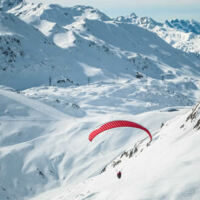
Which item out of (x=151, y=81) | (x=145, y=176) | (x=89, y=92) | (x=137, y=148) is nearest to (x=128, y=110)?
(x=89, y=92)

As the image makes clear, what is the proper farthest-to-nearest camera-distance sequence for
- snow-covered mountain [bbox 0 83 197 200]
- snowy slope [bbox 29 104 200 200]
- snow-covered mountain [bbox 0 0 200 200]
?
snow-covered mountain [bbox 0 83 197 200] < snow-covered mountain [bbox 0 0 200 200] < snowy slope [bbox 29 104 200 200]

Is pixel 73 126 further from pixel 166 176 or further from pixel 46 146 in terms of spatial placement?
pixel 166 176

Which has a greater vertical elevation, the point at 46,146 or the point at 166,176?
the point at 166,176

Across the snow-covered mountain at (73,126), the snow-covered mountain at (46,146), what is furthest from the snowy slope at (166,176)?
the snow-covered mountain at (46,146)

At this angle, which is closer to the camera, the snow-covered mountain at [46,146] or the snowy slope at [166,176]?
the snowy slope at [166,176]

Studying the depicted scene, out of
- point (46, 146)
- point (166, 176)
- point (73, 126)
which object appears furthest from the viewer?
point (73, 126)

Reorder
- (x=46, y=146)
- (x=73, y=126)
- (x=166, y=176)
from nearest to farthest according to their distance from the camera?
(x=166, y=176)
(x=46, y=146)
(x=73, y=126)

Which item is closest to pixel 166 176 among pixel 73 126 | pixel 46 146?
pixel 46 146

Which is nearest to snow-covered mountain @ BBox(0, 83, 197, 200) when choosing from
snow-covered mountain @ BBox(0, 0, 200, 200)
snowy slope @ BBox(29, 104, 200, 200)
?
snow-covered mountain @ BBox(0, 0, 200, 200)

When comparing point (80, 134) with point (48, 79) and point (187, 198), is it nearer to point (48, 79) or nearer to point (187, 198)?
point (187, 198)

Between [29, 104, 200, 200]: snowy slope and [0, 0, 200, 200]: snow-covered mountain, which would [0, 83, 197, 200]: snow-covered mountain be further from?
[29, 104, 200, 200]: snowy slope

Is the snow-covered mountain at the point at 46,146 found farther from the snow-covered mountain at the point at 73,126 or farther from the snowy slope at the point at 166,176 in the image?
the snowy slope at the point at 166,176
